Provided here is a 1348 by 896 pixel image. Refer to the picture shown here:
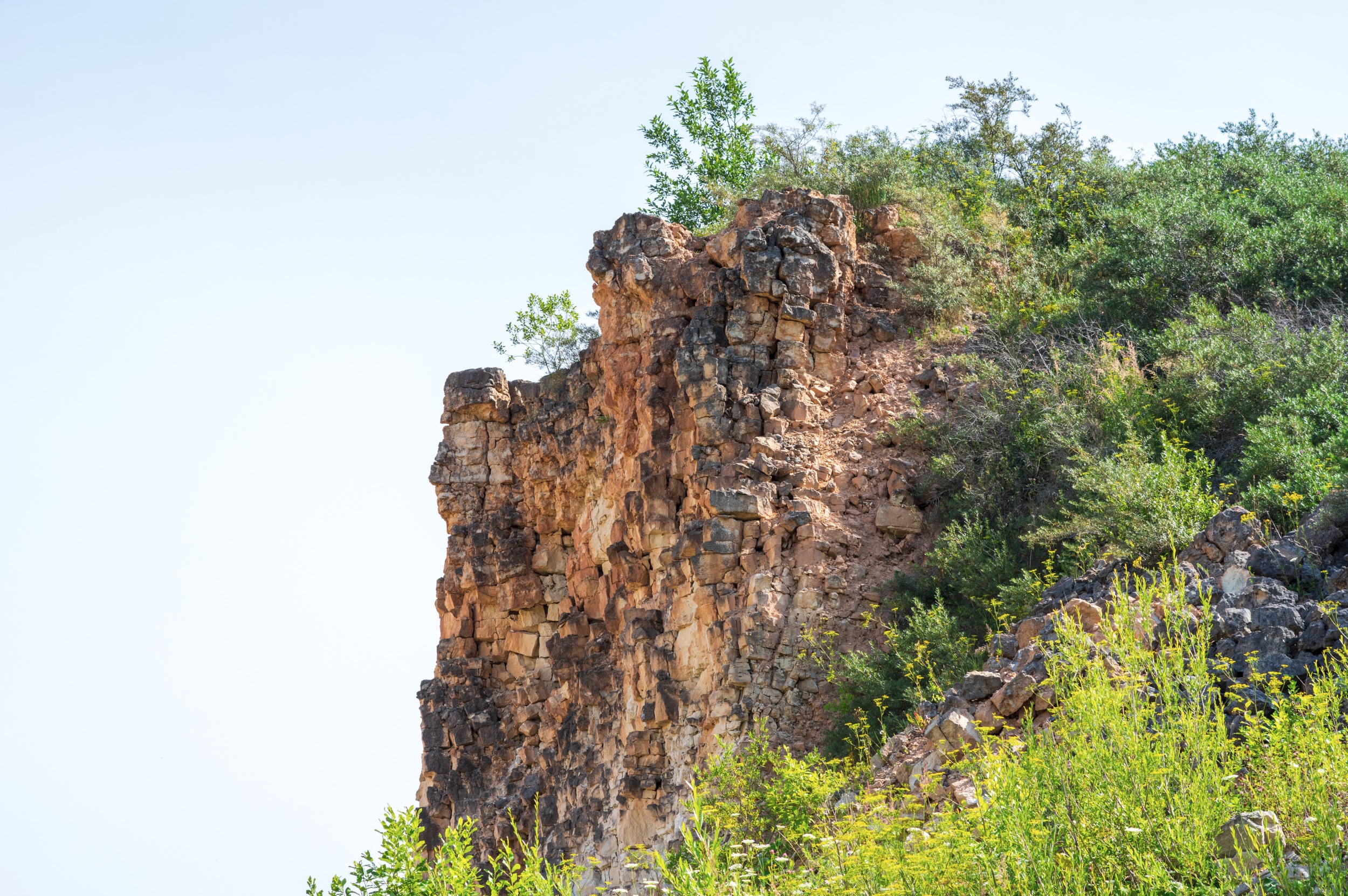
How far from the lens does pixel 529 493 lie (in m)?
19.3

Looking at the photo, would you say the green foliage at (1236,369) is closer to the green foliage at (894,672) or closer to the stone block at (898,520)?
the stone block at (898,520)

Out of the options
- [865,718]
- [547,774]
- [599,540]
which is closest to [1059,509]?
[865,718]

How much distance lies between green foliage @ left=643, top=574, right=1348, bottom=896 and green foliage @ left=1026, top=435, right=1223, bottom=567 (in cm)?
339

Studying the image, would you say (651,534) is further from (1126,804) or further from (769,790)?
(1126,804)

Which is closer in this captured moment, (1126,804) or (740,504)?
(1126,804)

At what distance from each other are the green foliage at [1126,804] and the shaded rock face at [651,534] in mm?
5576

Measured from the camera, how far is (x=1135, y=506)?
12.6m

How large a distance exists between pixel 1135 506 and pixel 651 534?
224 inches

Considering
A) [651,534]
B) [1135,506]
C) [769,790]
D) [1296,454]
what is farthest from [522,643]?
[1296,454]

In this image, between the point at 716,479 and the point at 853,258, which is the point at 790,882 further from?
the point at 853,258

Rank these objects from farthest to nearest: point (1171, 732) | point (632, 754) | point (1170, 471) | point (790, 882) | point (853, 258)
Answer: point (853, 258) → point (632, 754) → point (1170, 471) → point (790, 882) → point (1171, 732)

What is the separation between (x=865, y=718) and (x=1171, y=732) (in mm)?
5641

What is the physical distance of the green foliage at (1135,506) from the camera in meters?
12.2

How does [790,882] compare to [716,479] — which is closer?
[790,882]
